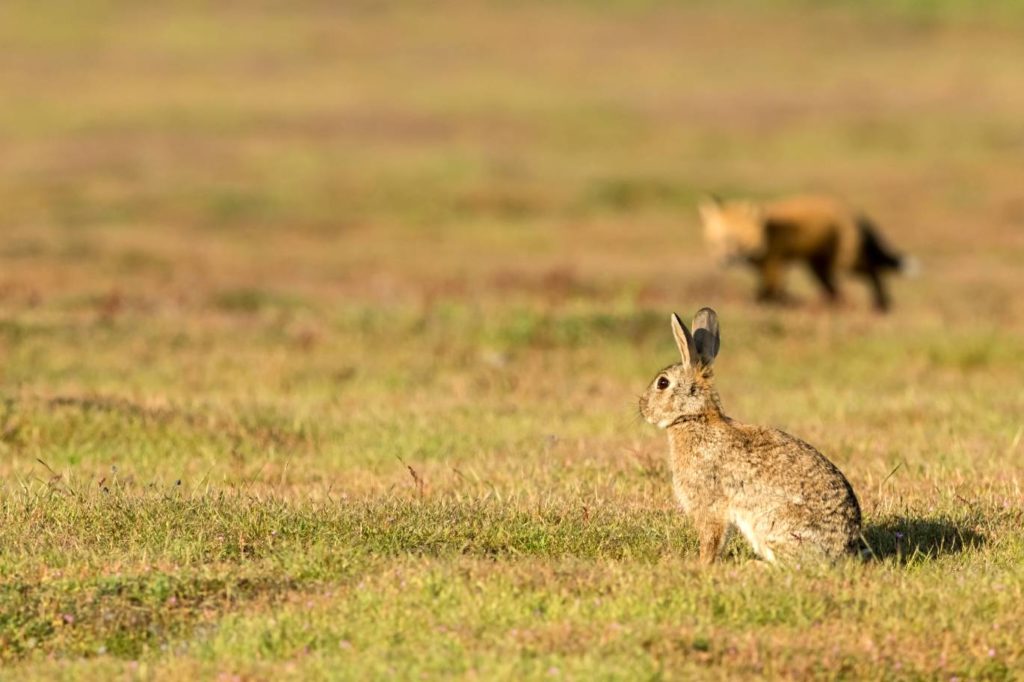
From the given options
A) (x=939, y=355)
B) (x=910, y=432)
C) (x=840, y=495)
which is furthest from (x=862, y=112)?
(x=840, y=495)

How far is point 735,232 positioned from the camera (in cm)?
2131

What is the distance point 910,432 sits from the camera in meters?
10.5

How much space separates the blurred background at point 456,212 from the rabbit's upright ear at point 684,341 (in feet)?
7.95

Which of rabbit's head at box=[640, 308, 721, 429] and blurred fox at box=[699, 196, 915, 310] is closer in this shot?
rabbit's head at box=[640, 308, 721, 429]

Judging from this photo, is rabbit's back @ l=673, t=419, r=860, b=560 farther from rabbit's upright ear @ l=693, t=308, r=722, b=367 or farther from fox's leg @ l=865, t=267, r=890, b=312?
fox's leg @ l=865, t=267, r=890, b=312

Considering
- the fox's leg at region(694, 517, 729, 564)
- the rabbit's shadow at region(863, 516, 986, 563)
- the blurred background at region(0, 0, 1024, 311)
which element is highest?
the fox's leg at region(694, 517, 729, 564)

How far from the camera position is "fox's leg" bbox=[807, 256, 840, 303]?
21469 mm

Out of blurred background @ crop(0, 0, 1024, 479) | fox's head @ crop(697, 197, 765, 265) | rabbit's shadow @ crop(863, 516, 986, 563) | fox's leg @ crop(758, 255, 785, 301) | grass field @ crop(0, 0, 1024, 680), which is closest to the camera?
grass field @ crop(0, 0, 1024, 680)

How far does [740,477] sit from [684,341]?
736 millimetres

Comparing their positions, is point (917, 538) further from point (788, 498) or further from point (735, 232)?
point (735, 232)

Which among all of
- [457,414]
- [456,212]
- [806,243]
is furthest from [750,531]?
[456,212]

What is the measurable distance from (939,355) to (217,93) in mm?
40451

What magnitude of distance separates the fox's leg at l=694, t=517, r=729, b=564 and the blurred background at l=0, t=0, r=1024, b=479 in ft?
8.98

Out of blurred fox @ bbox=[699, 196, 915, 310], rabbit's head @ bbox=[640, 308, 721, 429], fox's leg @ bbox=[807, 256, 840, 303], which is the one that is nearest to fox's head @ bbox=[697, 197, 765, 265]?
blurred fox @ bbox=[699, 196, 915, 310]
